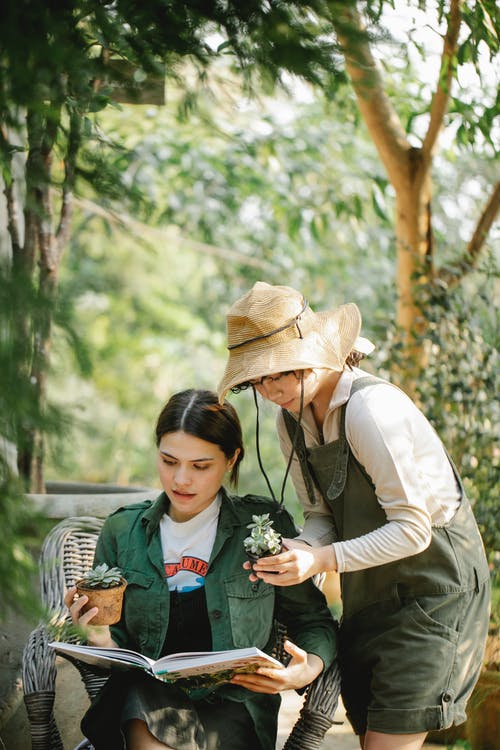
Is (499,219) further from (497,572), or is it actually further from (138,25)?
(138,25)

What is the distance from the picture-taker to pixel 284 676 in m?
2.03

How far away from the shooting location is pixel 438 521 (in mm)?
2113

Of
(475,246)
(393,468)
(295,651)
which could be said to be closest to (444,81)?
(475,246)

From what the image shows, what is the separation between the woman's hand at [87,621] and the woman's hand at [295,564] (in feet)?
1.34

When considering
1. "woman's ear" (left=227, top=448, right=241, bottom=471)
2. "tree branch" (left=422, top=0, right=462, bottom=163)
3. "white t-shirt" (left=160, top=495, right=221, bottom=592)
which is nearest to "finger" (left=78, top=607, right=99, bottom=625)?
"white t-shirt" (left=160, top=495, right=221, bottom=592)

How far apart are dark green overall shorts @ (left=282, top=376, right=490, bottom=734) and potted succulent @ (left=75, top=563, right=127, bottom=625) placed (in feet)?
1.88

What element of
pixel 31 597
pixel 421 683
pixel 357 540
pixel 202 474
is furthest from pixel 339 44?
pixel 421 683

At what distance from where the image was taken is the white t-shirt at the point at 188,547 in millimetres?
2311

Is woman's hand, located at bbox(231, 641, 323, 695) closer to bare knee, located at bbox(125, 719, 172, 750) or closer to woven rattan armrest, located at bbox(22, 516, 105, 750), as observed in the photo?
bare knee, located at bbox(125, 719, 172, 750)

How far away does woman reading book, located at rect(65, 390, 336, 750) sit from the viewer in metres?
2.06

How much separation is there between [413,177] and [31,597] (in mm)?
3107

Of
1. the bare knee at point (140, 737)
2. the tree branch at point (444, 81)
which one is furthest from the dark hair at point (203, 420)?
the tree branch at point (444, 81)

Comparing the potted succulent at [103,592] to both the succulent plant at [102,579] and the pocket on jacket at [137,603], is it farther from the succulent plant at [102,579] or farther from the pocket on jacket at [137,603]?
the pocket on jacket at [137,603]

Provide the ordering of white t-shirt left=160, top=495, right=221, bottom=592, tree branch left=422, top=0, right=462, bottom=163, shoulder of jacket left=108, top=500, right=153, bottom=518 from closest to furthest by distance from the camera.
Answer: white t-shirt left=160, top=495, right=221, bottom=592
shoulder of jacket left=108, top=500, right=153, bottom=518
tree branch left=422, top=0, right=462, bottom=163
